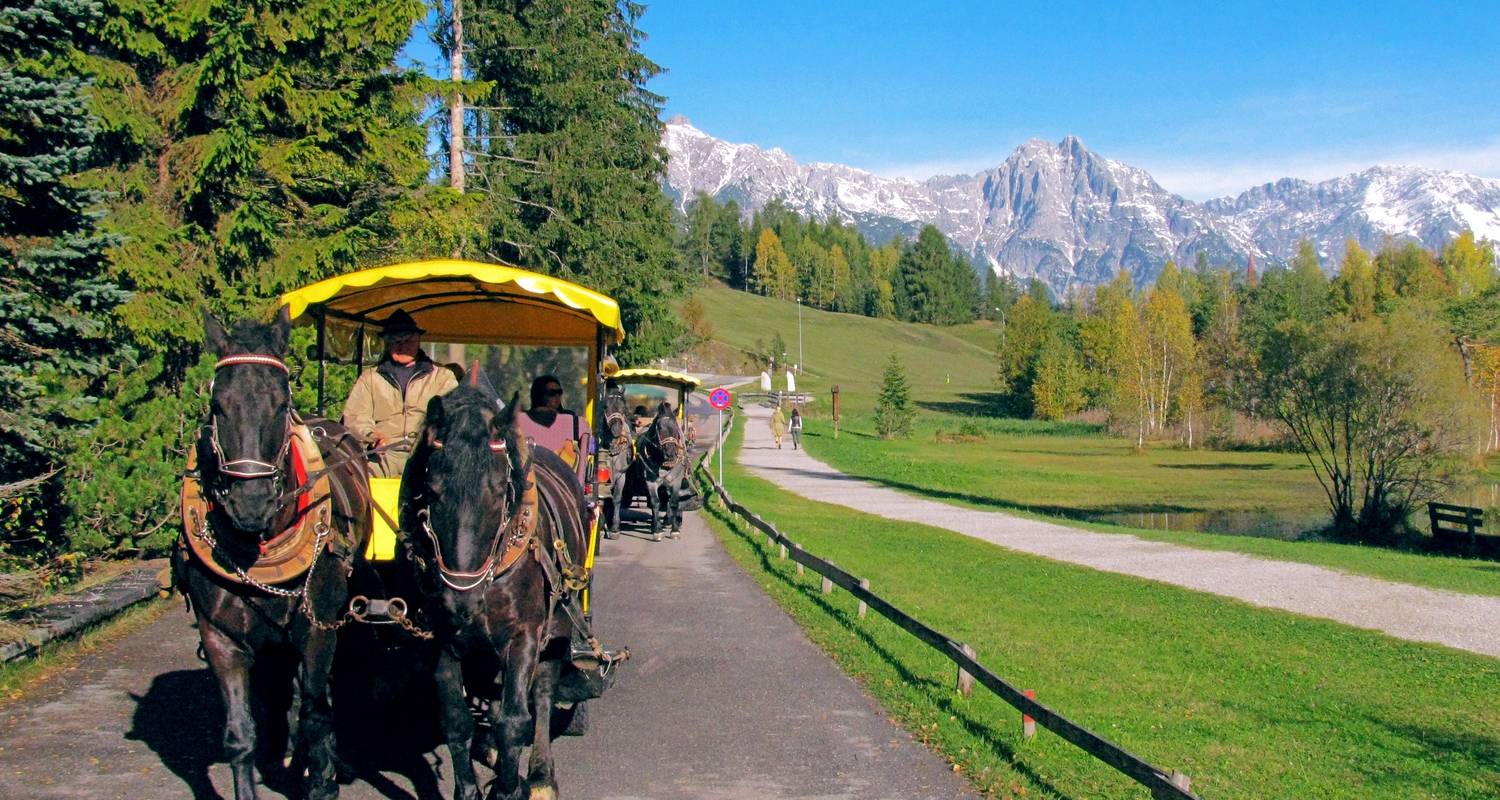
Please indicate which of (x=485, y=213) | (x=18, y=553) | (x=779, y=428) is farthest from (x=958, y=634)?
(x=779, y=428)

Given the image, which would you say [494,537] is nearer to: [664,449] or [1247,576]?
[664,449]

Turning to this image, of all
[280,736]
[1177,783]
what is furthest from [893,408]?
[1177,783]

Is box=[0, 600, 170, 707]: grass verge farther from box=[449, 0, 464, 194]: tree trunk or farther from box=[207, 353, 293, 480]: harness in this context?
box=[449, 0, 464, 194]: tree trunk

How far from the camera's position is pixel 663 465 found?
845 inches

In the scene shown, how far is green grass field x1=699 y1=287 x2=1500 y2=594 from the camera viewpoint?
87.6 ft

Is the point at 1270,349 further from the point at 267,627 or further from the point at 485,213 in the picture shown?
the point at 267,627

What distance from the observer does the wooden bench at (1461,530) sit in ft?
98.9

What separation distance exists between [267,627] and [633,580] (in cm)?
1054

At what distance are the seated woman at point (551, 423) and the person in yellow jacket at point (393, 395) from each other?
2196 millimetres

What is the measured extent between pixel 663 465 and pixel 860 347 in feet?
445

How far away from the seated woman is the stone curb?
3.78 metres

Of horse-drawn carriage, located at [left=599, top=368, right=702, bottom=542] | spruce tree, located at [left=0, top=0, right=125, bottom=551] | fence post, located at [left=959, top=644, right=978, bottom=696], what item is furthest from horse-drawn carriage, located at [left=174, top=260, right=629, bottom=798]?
horse-drawn carriage, located at [left=599, top=368, right=702, bottom=542]

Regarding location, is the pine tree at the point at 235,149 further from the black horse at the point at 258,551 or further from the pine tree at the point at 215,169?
the black horse at the point at 258,551

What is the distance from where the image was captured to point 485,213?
1090 inches
